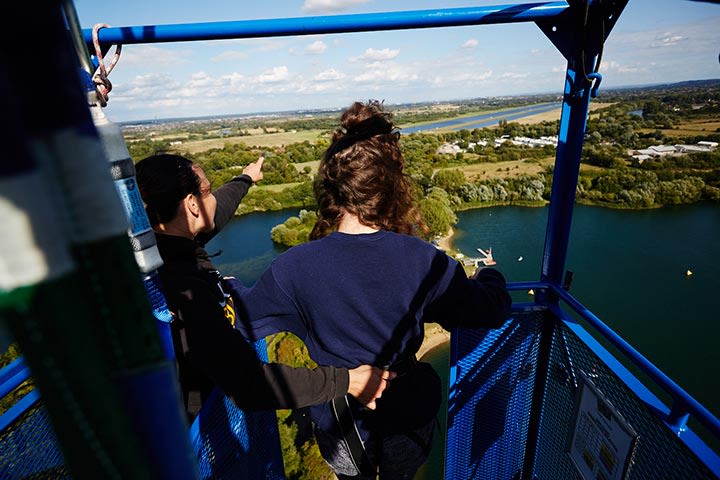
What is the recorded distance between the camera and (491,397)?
1.92 meters

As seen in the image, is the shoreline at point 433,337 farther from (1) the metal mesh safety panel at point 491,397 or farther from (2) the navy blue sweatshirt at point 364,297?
(2) the navy blue sweatshirt at point 364,297

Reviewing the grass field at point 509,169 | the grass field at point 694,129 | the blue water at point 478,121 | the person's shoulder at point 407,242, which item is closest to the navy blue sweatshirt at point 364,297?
the person's shoulder at point 407,242

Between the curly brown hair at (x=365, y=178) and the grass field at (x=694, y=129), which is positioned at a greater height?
the curly brown hair at (x=365, y=178)

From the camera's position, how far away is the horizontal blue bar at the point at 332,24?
55.6 inches

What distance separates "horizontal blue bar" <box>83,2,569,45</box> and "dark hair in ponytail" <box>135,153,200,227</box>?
513 mm

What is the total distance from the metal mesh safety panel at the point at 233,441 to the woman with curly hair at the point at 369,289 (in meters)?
0.34

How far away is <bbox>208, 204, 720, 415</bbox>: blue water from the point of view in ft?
58.4

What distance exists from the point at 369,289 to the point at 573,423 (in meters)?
1.15

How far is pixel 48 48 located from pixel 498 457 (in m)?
2.38

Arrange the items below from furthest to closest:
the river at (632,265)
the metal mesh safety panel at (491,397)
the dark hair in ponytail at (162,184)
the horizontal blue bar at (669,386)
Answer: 1. the river at (632,265)
2. the metal mesh safety panel at (491,397)
3. the dark hair in ponytail at (162,184)
4. the horizontal blue bar at (669,386)

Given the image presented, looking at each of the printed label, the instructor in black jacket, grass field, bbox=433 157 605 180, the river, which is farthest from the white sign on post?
grass field, bbox=433 157 605 180

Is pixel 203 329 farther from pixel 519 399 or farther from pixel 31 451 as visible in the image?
pixel 519 399

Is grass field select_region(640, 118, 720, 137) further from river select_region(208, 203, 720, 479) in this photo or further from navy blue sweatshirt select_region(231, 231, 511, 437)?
navy blue sweatshirt select_region(231, 231, 511, 437)

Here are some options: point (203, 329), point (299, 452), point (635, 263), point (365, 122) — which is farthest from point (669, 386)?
point (635, 263)
